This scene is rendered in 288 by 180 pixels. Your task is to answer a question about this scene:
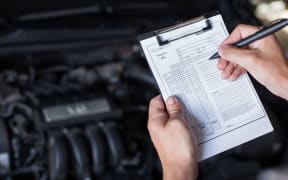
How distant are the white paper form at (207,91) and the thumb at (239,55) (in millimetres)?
40

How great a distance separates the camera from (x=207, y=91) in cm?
75

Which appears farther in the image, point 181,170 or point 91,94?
point 91,94

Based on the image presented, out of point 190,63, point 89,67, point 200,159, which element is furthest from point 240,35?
point 89,67

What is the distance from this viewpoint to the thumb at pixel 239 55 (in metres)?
0.72

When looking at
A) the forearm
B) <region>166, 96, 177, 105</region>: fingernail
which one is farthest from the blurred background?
<region>166, 96, 177, 105</region>: fingernail

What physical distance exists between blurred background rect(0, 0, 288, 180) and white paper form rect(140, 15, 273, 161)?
193 millimetres

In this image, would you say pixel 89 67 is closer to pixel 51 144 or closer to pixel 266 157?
pixel 51 144

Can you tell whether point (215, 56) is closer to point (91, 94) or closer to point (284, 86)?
point (284, 86)

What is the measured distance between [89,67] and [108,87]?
0.09 meters

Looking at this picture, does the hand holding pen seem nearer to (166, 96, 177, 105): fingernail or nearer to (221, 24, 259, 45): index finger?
(221, 24, 259, 45): index finger

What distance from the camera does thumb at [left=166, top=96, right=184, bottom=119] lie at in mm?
710

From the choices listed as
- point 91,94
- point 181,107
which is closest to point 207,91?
point 181,107

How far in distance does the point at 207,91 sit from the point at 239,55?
0.08m

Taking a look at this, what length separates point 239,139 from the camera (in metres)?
0.76
